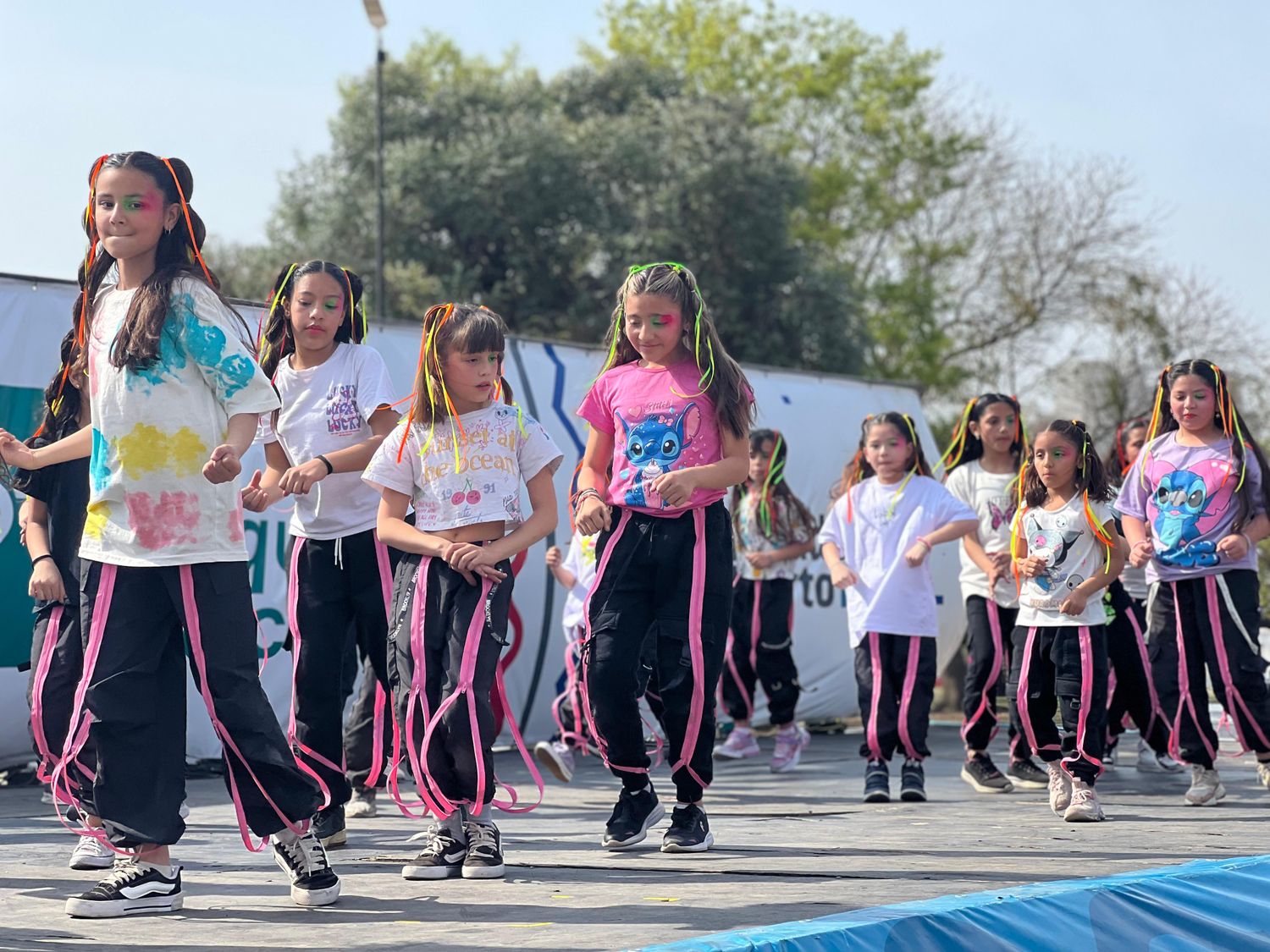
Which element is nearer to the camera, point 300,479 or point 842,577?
point 300,479

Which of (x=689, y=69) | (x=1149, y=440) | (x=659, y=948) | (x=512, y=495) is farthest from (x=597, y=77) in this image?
(x=659, y=948)

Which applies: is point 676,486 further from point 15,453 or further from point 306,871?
point 15,453

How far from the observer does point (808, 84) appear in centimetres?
3891

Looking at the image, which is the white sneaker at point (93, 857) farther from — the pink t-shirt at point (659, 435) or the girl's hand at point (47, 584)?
the pink t-shirt at point (659, 435)

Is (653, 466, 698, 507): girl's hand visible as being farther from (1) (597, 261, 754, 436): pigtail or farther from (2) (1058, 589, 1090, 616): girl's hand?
(2) (1058, 589, 1090, 616): girl's hand

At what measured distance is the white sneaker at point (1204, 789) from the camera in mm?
6449

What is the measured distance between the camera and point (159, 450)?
3.87m

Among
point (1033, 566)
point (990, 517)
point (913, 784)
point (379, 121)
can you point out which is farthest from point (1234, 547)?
point (379, 121)

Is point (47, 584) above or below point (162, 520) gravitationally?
below

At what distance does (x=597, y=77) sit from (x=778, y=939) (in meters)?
31.2

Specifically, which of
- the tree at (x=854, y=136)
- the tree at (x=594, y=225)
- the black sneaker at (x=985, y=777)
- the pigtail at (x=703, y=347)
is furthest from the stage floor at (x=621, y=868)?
the tree at (x=854, y=136)

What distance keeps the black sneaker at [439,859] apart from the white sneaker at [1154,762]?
4599mm

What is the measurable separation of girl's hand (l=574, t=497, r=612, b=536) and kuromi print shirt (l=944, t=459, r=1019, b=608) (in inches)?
117

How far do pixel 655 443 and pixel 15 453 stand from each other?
1826 mm
